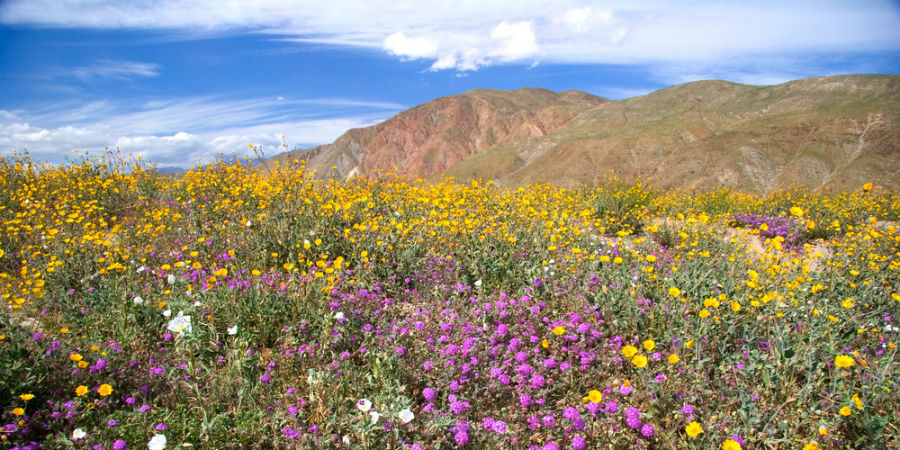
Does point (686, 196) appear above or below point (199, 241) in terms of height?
below

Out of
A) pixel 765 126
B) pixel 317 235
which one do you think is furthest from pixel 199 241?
pixel 765 126

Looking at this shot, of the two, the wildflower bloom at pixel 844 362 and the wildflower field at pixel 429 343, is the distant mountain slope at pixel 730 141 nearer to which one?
the wildflower field at pixel 429 343

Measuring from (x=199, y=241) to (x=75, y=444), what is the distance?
298cm

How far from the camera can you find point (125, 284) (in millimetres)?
4129

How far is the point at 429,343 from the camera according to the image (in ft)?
10.5

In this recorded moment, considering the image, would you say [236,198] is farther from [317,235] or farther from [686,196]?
[686,196]

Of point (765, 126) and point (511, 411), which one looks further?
point (765, 126)

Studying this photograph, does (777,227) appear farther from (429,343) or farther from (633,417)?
(429,343)

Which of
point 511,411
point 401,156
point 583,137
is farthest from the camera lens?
point 401,156

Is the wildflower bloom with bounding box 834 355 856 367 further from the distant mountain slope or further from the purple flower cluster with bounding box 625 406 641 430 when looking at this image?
the distant mountain slope

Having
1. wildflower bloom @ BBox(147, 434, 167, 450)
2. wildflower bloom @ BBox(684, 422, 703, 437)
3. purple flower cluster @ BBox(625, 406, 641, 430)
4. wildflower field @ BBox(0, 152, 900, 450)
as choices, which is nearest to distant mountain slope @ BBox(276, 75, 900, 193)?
wildflower field @ BBox(0, 152, 900, 450)

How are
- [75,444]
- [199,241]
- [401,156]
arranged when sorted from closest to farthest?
[75,444] → [199,241] → [401,156]

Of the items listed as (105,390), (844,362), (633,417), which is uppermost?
(105,390)

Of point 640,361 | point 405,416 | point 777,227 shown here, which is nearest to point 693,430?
point 640,361
